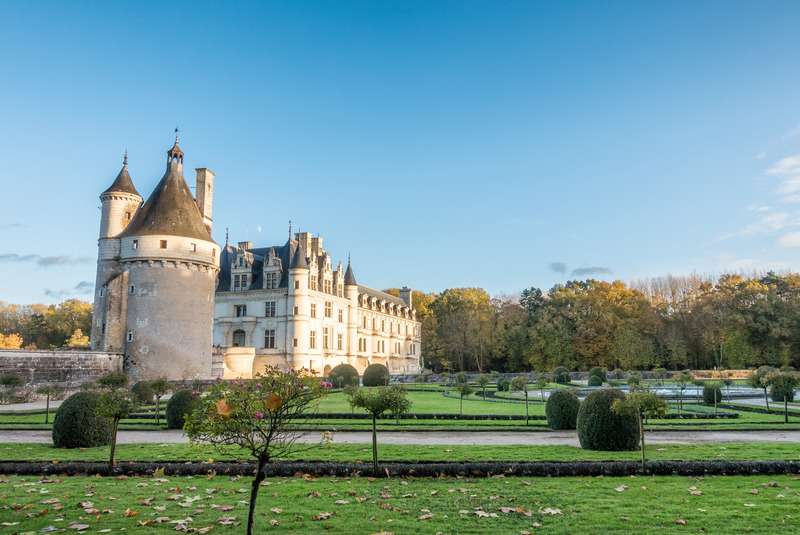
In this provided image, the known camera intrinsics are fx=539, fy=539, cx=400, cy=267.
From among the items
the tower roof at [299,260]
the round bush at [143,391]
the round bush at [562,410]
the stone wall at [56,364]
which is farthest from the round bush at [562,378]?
the stone wall at [56,364]

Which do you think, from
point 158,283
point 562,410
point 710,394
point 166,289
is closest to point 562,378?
point 710,394

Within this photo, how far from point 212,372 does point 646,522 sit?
36.1m

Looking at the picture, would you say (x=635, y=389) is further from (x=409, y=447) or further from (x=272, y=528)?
(x=272, y=528)

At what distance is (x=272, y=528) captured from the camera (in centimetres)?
653

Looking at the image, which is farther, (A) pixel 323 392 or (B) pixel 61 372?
(B) pixel 61 372

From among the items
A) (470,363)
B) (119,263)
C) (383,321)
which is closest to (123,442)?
(119,263)

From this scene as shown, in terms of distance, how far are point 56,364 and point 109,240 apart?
9001 mm

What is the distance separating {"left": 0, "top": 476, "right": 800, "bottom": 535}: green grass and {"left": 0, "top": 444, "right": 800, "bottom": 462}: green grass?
1776 mm

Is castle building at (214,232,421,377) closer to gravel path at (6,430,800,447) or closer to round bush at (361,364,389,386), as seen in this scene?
round bush at (361,364,389,386)

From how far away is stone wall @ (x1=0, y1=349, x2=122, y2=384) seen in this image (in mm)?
27969

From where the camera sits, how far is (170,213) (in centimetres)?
3397

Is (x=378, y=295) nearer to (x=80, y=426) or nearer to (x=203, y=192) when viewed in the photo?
(x=203, y=192)

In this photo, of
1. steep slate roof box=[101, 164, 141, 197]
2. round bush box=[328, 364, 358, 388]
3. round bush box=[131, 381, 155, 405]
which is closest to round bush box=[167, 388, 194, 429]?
round bush box=[131, 381, 155, 405]

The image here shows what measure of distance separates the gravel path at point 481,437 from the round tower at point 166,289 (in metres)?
15.7
